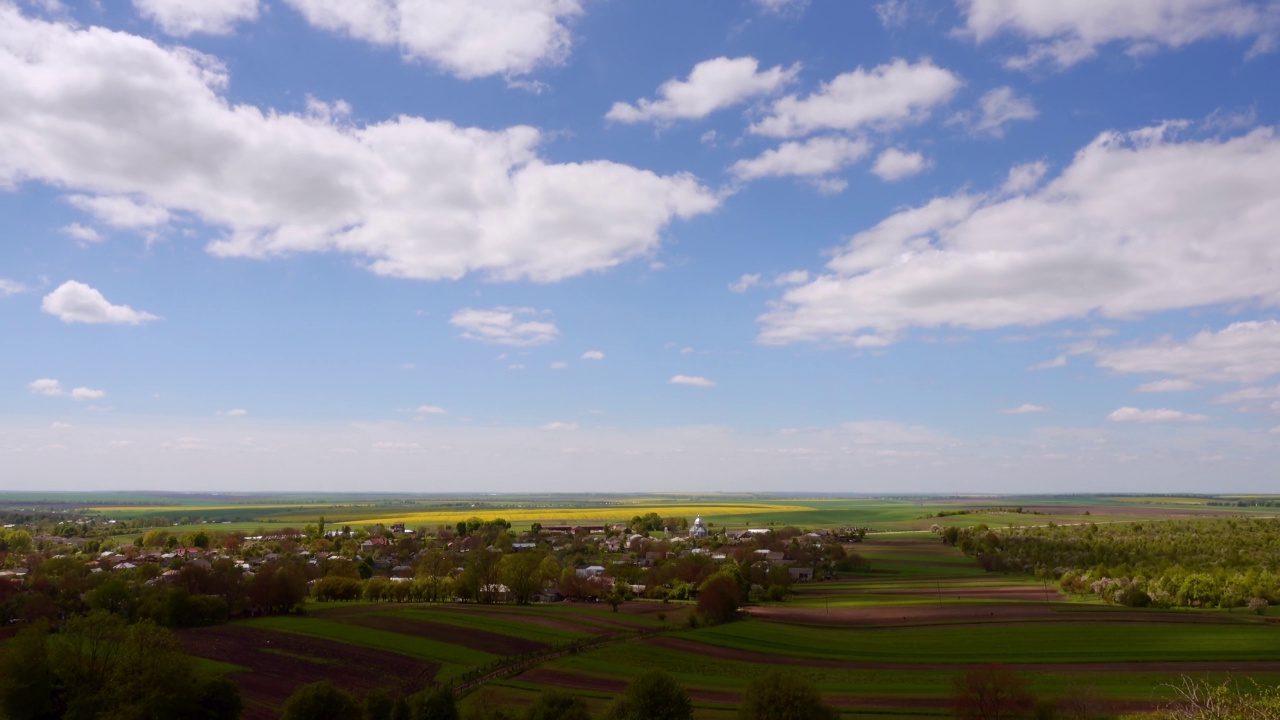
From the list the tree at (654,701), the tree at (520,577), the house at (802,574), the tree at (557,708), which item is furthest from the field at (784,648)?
the house at (802,574)

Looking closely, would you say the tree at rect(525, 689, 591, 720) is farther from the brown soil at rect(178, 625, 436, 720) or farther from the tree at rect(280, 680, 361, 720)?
the brown soil at rect(178, 625, 436, 720)

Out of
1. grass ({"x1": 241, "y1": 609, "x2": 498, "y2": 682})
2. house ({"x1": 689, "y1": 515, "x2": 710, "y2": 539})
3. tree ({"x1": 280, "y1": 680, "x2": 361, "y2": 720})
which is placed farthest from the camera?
house ({"x1": 689, "y1": 515, "x2": 710, "y2": 539})

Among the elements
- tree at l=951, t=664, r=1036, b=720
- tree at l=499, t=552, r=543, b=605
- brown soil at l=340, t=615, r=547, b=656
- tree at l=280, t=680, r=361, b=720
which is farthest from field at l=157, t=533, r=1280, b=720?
tree at l=499, t=552, r=543, b=605

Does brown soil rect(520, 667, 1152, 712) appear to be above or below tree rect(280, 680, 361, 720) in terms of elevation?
below

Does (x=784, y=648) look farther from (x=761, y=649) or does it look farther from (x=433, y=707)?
(x=433, y=707)

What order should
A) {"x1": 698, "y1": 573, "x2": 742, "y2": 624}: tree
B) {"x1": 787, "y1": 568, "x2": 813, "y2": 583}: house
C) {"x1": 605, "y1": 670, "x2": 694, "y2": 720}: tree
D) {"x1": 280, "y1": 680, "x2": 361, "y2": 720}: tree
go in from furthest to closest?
1. {"x1": 787, "y1": 568, "x2": 813, "y2": 583}: house
2. {"x1": 698, "y1": 573, "x2": 742, "y2": 624}: tree
3. {"x1": 280, "y1": 680, "x2": 361, "y2": 720}: tree
4. {"x1": 605, "y1": 670, "x2": 694, "y2": 720}: tree

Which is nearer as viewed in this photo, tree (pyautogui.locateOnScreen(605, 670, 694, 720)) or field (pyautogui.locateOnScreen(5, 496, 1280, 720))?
tree (pyautogui.locateOnScreen(605, 670, 694, 720))

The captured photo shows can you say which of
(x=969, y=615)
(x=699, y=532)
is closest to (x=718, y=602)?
(x=969, y=615)
